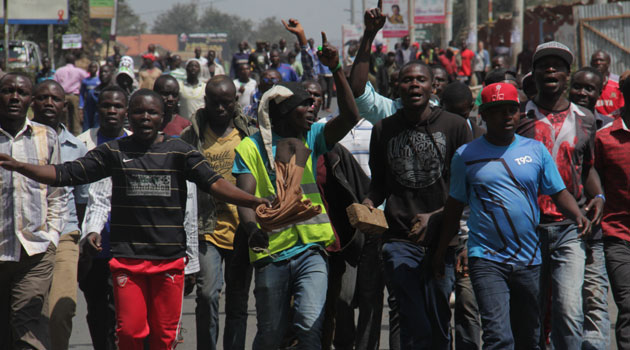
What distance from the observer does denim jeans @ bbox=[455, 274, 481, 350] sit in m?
6.37

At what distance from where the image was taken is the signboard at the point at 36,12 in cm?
5392

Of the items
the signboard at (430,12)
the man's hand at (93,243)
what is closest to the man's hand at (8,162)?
A: the man's hand at (93,243)

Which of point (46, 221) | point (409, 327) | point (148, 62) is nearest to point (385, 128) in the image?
point (409, 327)

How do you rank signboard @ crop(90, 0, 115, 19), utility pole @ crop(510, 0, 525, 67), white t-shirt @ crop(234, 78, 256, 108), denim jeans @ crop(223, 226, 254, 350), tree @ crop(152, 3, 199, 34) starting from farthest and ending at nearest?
tree @ crop(152, 3, 199, 34)
signboard @ crop(90, 0, 115, 19)
utility pole @ crop(510, 0, 525, 67)
white t-shirt @ crop(234, 78, 256, 108)
denim jeans @ crop(223, 226, 254, 350)

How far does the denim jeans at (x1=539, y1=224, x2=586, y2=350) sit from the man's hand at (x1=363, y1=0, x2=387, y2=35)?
1561mm

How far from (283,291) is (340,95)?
3.79 feet

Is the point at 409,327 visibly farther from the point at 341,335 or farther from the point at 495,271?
the point at 341,335

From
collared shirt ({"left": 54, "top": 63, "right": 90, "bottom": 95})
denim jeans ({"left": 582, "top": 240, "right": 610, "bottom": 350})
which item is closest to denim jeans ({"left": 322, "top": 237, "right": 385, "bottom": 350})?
denim jeans ({"left": 582, "top": 240, "right": 610, "bottom": 350})

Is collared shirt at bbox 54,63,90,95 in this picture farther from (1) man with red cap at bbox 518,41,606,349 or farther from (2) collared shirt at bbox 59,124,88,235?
(1) man with red cap at bbox 518,41,606,349

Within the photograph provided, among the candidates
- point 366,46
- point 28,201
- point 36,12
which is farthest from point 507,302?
point 36,12

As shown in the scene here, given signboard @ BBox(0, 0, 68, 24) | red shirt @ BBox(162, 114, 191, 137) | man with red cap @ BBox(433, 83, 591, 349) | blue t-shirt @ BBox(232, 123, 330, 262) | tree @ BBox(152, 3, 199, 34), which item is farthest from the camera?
tree @ BBox(152, 3, 199, 34)

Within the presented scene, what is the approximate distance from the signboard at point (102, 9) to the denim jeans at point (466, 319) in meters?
55.9

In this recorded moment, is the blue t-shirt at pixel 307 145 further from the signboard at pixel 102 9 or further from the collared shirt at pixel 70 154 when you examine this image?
the signboard at pixel 102 9

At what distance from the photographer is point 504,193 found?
5.45 m
